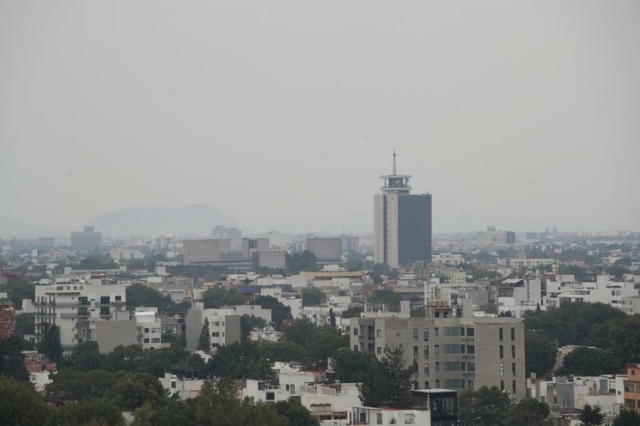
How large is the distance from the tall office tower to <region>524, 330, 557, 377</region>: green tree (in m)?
115

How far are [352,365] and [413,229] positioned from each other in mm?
124243

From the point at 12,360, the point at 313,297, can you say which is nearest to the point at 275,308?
the point at 313,297

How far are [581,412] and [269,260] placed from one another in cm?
11665

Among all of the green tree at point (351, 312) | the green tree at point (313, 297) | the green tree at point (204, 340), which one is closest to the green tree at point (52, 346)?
the green tree at point (204, 340)

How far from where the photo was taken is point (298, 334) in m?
66.8

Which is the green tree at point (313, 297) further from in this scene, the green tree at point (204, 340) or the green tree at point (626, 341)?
the green tree at point (626, 341)

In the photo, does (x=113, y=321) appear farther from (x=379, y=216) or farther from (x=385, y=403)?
(x=379, y=216)

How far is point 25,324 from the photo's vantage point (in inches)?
2630

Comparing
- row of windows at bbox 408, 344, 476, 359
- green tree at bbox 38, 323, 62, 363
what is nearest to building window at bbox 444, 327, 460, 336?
row of windows at bbox 408, 344, 476, 359

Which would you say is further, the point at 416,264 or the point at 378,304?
the point at 416,264

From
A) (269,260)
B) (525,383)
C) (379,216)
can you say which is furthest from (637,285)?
(379,216)

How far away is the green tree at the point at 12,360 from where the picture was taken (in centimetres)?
4703

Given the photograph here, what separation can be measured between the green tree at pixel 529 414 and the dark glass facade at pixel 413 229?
12929 centimetres

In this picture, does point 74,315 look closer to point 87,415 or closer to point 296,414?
point 87,415
